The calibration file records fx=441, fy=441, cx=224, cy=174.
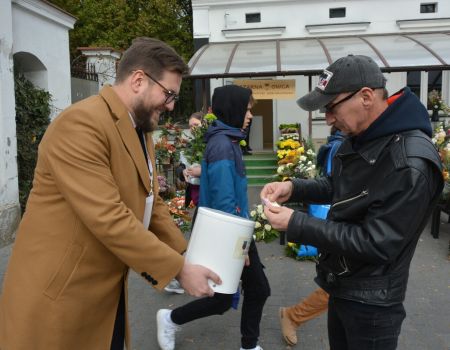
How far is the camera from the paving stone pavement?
351cm

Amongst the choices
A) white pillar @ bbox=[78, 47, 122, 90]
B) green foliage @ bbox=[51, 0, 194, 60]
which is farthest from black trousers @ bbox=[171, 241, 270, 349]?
green foliage @ bbox=[51, 0, 194, 60]

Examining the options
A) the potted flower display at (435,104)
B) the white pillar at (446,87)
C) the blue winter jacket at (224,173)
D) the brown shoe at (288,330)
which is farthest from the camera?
the white pillar at (446,87)

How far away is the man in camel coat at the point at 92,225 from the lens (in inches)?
64.2

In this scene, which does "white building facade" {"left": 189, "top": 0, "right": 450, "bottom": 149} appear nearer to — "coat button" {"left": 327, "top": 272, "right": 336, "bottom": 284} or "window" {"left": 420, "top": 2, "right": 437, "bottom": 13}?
"window" {"left": 420, "top": 2, "right": 437, "bottom": 13}

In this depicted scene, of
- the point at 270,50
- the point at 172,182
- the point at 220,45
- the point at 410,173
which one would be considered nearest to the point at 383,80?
the point at 410,173

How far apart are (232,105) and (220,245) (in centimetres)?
141

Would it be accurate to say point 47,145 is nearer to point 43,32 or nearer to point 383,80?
point 383,80

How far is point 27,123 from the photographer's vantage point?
675cm

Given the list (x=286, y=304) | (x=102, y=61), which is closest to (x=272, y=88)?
(x=102, y=61)

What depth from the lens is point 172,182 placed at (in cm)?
959

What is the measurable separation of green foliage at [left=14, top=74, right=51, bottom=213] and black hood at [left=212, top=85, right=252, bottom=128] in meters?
4.43

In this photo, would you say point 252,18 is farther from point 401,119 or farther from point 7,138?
point 401,119

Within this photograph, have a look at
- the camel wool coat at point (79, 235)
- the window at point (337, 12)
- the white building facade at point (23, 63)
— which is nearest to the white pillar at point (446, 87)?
the window at point (337, 12)

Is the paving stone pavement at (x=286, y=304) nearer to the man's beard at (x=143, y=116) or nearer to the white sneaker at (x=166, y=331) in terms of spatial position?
the white sneaker at (x=166, y=331)
